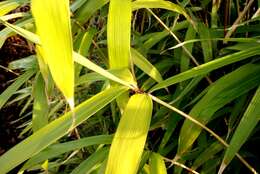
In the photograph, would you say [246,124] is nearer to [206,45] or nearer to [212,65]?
[212,65]

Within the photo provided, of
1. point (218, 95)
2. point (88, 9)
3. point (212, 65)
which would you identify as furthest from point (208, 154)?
point (88, 9)

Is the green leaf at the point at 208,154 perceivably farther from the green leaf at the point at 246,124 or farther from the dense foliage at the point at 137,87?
the green leaf at the point at 246,124

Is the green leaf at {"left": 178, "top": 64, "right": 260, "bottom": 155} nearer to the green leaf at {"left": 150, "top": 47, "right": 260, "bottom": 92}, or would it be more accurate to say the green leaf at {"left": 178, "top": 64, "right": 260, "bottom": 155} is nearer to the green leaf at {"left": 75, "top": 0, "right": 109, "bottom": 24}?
the green leaf at {"left": 150, "top": 47, "right": 260, "bottom": 92}

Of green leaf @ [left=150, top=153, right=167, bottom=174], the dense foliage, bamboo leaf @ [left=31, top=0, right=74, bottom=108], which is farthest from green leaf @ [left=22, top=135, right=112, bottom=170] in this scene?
bamboo leaf @ [left=31, top=0, right=74, bottom=108]

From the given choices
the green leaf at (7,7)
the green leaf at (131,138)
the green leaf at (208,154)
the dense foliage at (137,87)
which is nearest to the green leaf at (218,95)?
the dense foliage at (137,87)

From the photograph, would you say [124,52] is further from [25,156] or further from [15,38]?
[15,38]
